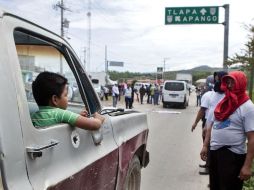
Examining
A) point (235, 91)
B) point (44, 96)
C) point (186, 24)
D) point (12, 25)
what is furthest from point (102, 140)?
point (186, 24)

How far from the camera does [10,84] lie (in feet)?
7.04

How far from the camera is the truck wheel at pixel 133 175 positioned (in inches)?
165

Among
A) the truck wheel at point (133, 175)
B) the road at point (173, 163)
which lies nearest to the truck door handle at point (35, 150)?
the truck wheel at point (133, 175)

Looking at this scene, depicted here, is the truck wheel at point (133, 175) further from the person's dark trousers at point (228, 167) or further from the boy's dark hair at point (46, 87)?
the boy's dark hair at point (46, 87)

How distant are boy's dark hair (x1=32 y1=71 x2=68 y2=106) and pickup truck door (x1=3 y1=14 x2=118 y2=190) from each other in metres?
0.08

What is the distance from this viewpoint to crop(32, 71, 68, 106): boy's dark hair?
283 cm

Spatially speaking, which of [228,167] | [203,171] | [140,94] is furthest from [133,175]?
[140,94]

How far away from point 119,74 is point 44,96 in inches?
5495

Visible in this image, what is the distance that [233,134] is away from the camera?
4223 millimetres

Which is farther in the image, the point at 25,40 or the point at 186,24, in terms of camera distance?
the point at 186,24

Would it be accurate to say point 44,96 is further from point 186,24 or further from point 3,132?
point 186,24

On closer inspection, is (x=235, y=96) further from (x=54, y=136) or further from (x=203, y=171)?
(x=203, y=171)

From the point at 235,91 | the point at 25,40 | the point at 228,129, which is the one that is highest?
the point at 25,40

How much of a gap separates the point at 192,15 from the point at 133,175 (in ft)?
56.3
